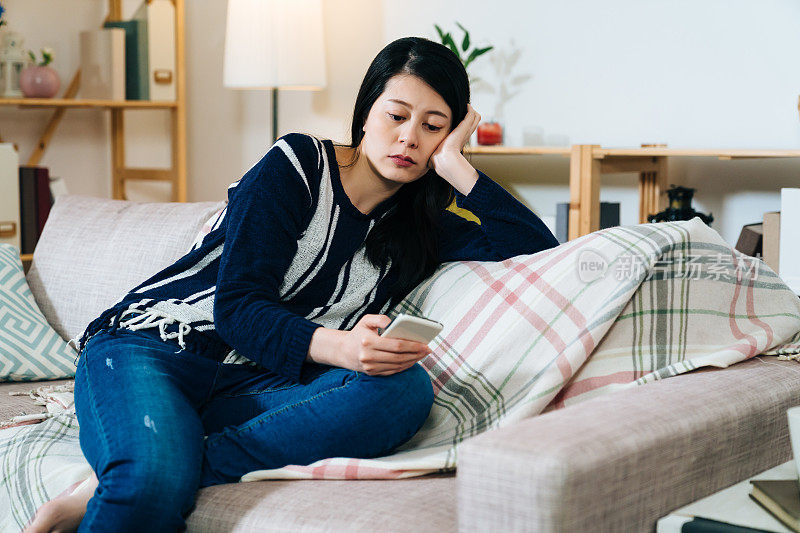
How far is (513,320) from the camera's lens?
1396 mm

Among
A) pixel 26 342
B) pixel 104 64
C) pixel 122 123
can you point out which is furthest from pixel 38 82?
pixel 26 342

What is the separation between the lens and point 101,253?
6.20 ft

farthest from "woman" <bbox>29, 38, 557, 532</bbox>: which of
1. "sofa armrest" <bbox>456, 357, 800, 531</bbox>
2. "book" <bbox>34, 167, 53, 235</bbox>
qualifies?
"book" <bbox>34, 167, 53, 235</bbox>

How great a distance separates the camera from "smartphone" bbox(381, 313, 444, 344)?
1.13m

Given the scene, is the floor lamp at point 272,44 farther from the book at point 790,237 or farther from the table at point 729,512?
the table at point 729,512

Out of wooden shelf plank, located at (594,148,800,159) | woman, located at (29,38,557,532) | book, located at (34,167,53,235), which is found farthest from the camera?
book, located at (34,167,53,235)

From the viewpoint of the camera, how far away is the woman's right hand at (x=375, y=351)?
3.92 ft

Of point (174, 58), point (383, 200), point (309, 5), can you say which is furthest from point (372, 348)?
point (174, 58)

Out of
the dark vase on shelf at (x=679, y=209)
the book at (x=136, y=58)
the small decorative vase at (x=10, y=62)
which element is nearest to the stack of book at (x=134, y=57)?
the book at (x=136, y=58)

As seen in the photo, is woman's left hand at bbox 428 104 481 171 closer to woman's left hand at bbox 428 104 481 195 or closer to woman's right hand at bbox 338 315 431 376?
woman's left hand at bbox 428 104 481 195

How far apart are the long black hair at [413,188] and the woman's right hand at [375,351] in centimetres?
32

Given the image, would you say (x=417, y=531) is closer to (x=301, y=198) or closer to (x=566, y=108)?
(x=301, y=198)

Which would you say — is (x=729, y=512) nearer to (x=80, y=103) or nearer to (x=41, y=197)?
(x=41, y=197)

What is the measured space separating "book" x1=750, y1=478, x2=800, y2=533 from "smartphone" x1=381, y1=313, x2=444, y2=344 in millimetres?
416
